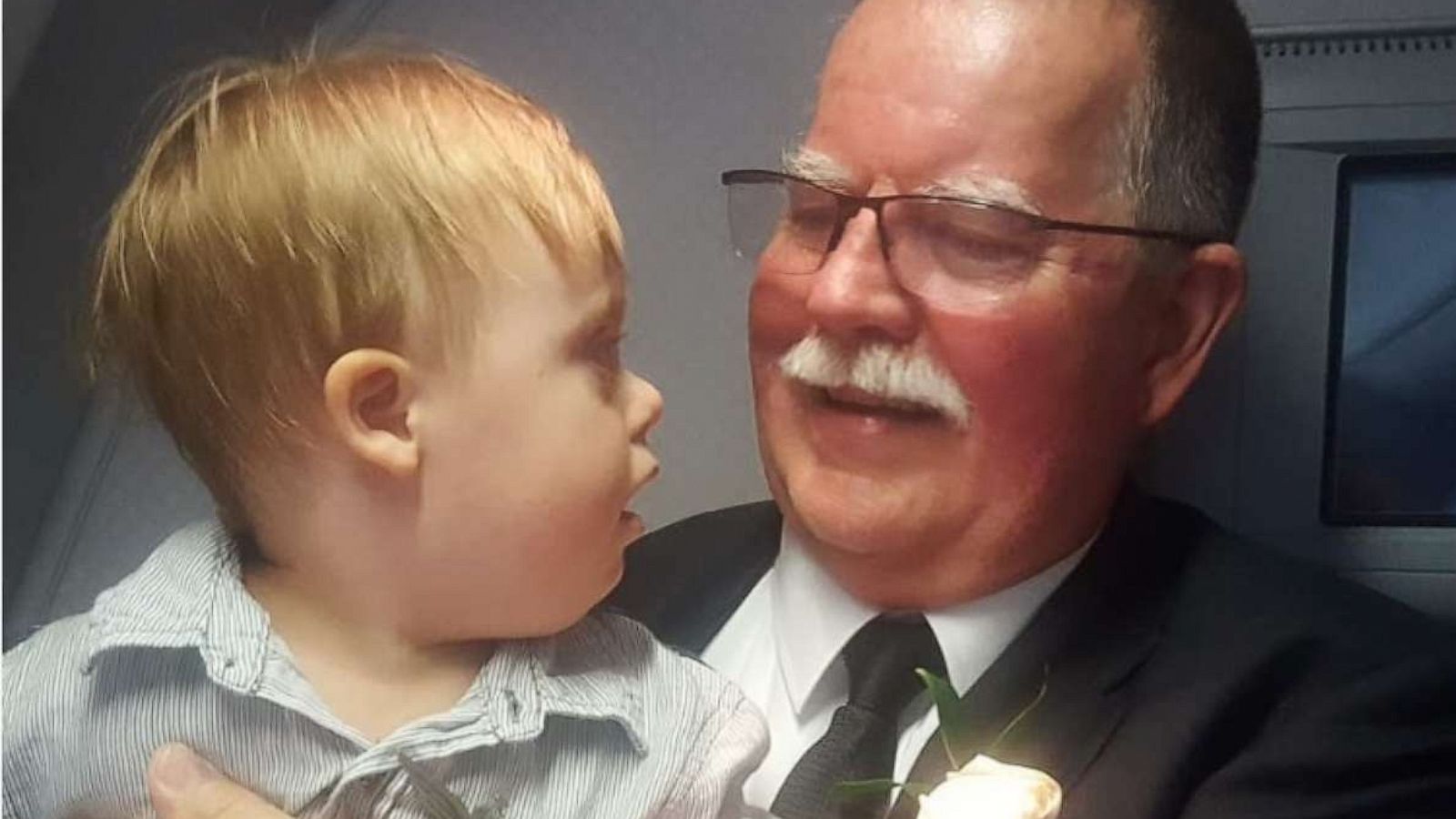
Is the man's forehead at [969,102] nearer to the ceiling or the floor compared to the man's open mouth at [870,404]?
nearer to the ceiling

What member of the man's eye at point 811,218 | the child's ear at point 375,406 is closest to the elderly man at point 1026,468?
the man's eye at point 811,218

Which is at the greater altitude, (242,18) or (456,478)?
(242,18)

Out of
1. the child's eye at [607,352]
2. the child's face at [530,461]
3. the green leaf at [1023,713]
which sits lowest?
the green leaf at [1023,713]

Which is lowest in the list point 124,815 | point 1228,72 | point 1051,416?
point 124,815

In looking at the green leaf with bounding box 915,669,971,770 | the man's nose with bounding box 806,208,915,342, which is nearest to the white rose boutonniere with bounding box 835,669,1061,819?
Answer: the green leaf with bounding box 915,669,971,770

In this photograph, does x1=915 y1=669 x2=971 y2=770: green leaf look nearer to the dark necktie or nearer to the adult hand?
the dark necktie

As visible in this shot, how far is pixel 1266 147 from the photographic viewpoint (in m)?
0.62

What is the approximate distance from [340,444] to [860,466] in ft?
0.60

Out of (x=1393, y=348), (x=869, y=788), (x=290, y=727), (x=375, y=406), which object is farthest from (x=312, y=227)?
(x=1393, y=348)

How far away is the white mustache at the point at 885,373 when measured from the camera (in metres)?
0.60

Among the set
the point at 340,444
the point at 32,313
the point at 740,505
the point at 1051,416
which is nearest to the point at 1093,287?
the point at 1051,416

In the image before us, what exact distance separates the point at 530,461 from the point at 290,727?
0.38 ft

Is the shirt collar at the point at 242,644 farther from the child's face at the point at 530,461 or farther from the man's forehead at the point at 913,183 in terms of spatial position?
the man's forehead at the point at 913,183

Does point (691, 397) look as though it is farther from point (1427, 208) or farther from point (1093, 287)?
point (1427, 208)
